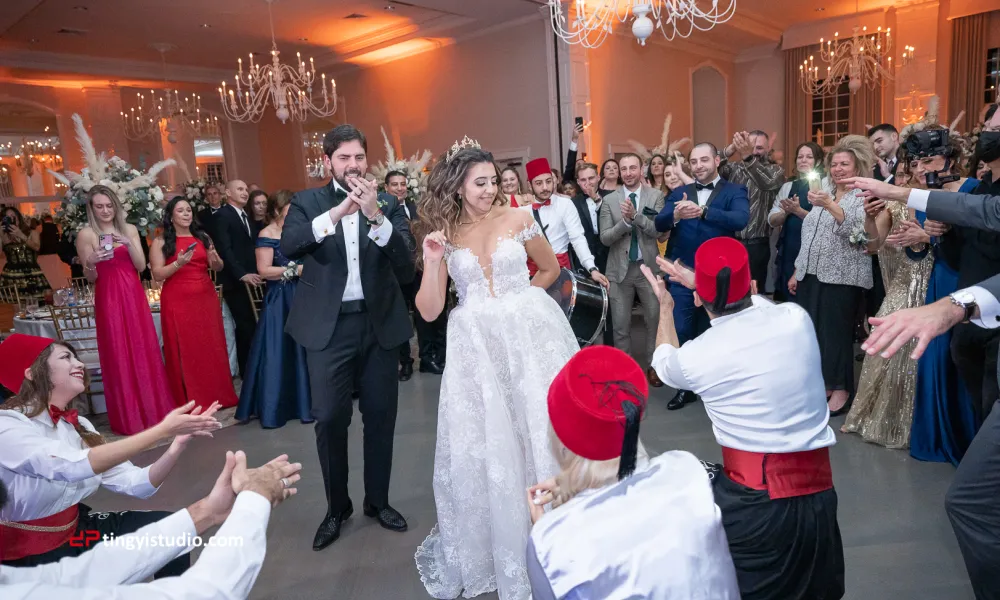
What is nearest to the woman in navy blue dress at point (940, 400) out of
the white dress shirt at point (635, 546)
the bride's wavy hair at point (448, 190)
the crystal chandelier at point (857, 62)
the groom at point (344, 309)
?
the bride's wavy hair at point (448, 190)

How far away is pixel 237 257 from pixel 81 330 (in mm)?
1302

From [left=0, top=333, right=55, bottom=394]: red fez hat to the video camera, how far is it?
3625 millimetres

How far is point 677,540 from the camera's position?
1.12 metres

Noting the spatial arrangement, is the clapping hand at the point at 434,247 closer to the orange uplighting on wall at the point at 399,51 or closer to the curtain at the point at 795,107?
the orange uplighting on wall at the point at 399,51

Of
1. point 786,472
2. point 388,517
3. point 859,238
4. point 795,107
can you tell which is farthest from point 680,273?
point 795,107

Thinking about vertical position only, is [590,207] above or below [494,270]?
above

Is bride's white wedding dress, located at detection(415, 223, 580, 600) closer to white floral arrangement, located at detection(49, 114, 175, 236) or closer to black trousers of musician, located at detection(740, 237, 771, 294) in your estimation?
white floral arrangement, located at detection(49, 114, 175, 236)

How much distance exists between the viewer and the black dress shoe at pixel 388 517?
3.03 metres

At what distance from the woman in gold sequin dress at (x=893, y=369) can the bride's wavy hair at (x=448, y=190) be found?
2.36 meters

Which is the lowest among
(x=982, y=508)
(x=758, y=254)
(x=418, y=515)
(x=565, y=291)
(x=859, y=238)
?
(x=418, y=515)

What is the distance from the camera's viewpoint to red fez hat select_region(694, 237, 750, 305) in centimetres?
180

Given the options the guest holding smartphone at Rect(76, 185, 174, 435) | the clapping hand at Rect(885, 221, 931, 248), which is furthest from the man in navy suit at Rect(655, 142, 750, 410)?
the guest holding smartphone at Rect(76, 185, 174, 435)

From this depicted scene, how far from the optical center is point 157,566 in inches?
61.8

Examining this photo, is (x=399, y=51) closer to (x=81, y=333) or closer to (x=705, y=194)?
(x=81, y=333)
